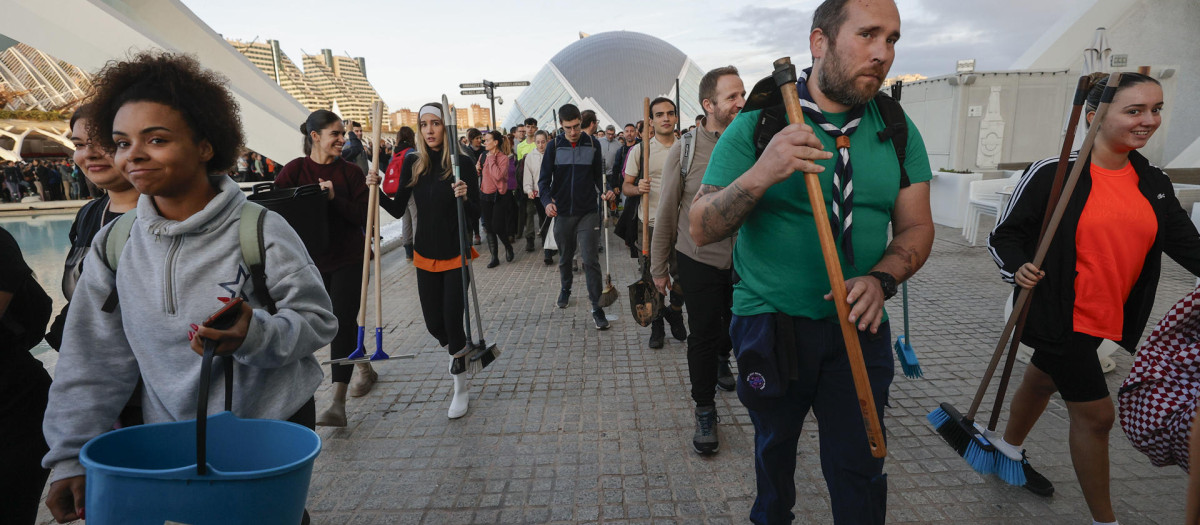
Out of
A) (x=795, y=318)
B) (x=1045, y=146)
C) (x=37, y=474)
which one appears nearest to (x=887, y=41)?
(x=795, y=318)

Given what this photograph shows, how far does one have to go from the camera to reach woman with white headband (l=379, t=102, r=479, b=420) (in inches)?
176

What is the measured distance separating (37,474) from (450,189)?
2.94 meters

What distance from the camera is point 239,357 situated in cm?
155

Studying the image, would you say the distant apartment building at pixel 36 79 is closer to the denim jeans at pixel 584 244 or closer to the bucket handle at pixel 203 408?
the denim jeans at pixel 584 244

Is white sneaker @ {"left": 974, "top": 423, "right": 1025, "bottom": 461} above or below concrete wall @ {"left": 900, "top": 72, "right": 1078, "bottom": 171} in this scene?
below

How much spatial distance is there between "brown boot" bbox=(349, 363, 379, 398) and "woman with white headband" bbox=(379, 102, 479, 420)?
0.70m

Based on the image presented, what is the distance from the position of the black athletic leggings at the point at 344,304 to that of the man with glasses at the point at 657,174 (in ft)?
7.57

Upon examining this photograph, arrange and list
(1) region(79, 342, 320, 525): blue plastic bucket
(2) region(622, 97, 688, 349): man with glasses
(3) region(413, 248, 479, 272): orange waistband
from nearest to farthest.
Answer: (1) region(79, 342, 320, 525): blue plastic bucket, (3) region(413, 248, 479, 272): orange waistband, (2) region(622, 97, 688, 349): man with glasses

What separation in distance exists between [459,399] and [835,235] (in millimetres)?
3080

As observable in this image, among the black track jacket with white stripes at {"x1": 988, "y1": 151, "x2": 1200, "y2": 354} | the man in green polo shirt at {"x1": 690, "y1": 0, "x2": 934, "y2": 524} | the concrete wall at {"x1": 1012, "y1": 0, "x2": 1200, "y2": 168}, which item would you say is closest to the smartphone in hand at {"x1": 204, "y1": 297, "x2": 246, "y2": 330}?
the man in green polo shirt at {"x1": 690, "y1": 0, "x2": 934, "y2": 524}

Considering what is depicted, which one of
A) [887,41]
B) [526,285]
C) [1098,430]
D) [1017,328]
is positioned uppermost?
[887,41]

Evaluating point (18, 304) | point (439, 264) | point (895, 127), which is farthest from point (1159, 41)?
Result: point (18, 304)

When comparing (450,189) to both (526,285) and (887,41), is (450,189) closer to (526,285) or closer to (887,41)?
(887,41)

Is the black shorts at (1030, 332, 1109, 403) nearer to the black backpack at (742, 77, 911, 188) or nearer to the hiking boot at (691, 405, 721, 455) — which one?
the black backpack at (742, 77, 911, 188)
